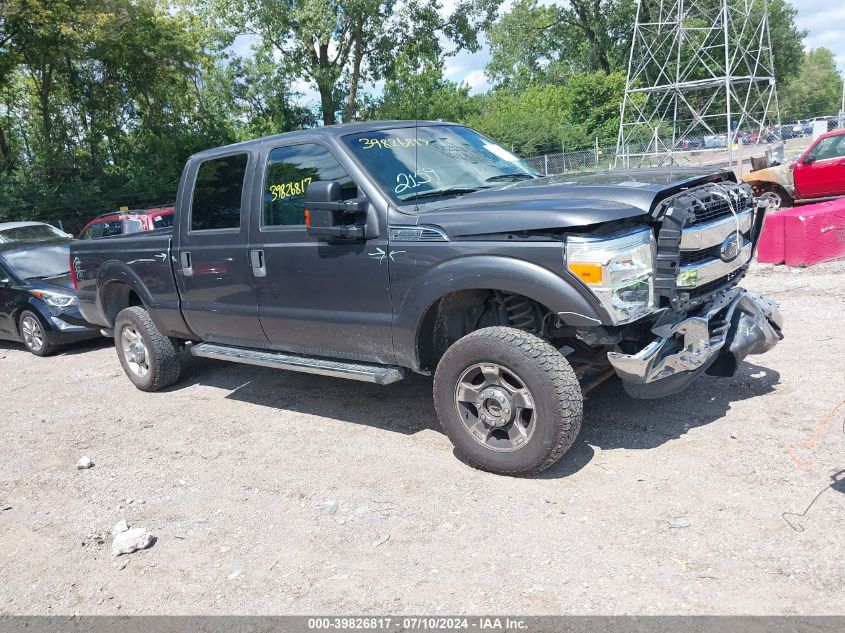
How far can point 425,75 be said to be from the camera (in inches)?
1233

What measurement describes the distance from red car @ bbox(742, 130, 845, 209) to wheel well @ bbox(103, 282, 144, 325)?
35.7 ft

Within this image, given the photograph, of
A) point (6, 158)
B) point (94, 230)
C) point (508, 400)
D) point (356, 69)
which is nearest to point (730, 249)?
point (508, 400)

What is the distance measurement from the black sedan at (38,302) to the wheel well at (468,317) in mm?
5964

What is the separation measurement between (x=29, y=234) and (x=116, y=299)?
521 cm

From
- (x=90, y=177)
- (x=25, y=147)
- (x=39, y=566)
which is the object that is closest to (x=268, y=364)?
(x=39, y=566)

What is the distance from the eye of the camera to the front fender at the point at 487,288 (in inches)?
144

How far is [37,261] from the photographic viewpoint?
31.8 ft

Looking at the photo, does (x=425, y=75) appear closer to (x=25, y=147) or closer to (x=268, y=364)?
(x=25, y=147)

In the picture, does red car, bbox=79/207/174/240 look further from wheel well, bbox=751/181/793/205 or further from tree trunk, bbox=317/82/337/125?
tree trunk, bbox=317/82/337/125

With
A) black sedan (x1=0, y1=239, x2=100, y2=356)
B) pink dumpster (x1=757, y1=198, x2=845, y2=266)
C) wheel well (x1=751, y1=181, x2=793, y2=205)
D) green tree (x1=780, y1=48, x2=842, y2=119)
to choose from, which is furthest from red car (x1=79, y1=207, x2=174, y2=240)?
green tree (x1=780, y1=48, x2=842, y2=119)

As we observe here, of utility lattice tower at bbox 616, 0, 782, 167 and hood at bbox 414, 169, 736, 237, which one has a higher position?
utility lattice tower at bbox 616, 0, 782, 167

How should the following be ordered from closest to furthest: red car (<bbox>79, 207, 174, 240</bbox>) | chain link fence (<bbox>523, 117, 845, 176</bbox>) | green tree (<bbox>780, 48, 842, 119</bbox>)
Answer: red car (<bbox>79, 207, 174, 240</bbox>), chain link fence (<bbox>523, 117, 845, 176</bbox>), green tree (<bbox>780, 48, 842, 119</bbox>)

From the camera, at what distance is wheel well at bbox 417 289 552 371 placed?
13.8 ft

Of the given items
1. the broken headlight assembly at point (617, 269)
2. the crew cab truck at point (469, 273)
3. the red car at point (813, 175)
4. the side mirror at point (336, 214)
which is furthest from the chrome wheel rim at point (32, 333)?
the red car at point (813, 175)
